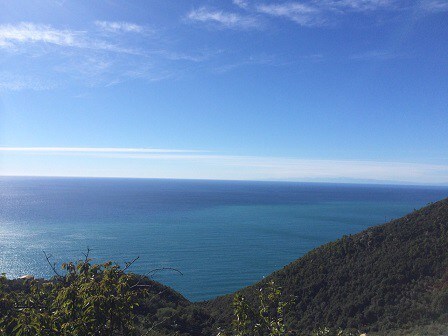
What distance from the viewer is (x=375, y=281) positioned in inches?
1014

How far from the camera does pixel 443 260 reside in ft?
82.5

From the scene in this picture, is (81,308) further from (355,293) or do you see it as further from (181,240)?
(181,240)

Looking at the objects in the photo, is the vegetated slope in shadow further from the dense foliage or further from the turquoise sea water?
the dense foliage

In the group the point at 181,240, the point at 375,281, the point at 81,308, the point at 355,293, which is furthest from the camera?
the point at 181,240

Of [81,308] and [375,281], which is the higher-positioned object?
[81,308]

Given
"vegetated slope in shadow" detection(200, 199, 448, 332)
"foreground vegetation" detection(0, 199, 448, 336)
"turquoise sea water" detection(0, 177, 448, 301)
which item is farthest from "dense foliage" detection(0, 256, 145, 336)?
"turquoise sea water" detection(0, 177, 448, 301)

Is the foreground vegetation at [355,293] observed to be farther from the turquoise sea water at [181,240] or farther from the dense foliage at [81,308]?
the turquoise sea water at [181,240]

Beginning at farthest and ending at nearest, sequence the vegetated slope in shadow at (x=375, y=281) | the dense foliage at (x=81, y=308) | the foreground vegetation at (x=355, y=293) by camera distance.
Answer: the vegetated slope in shadow at (x=375, y=281), the foreground vegetation at (x=355, y=293), the dense foliage at (x=81, y=308)

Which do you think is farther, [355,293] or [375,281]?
[375,281]

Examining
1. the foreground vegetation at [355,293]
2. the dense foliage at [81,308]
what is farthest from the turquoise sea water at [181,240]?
the dense foliage at [81,308]

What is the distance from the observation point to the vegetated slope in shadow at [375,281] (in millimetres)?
21281

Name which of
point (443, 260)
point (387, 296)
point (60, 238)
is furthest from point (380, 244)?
point (60, 238)

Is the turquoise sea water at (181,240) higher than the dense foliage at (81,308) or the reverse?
the reverse

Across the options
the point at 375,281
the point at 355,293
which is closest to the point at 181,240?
the point at 355,293
